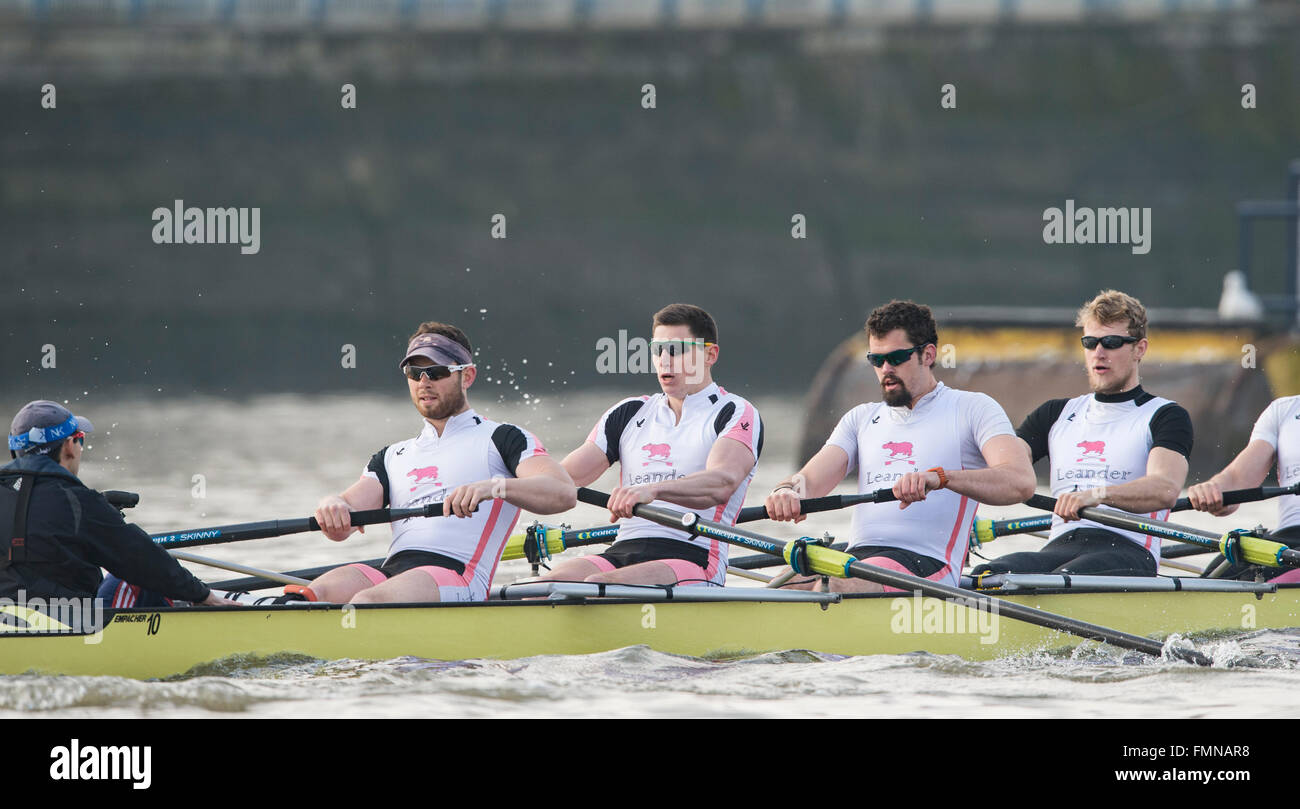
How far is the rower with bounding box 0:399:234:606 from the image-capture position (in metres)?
7.20

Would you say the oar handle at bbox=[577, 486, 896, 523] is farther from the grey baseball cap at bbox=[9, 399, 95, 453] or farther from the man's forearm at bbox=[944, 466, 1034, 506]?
the grey baseball cap at bbox=[9, 399, 95, 453]

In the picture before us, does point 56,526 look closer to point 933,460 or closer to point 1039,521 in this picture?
point 933,460

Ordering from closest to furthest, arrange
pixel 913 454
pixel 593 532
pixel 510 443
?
pixel 510 443
pixel 913 454
pixel 593 532

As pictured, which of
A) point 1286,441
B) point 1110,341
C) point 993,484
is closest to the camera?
point 993,484

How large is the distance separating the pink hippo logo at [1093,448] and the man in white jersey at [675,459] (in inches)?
66.7

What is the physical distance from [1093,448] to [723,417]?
76.1 inches

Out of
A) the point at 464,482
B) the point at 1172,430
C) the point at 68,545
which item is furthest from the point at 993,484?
the point at 68,545

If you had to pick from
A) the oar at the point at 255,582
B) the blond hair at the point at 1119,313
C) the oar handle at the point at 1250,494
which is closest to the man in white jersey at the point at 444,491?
the oar at the point at 255,582

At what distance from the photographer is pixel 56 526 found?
720cm

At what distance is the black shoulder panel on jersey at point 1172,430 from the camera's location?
338 inches

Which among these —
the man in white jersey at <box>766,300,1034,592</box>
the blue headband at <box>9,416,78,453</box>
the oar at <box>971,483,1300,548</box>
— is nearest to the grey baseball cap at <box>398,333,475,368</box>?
the blue headband at <box>9,416,78,453</box>

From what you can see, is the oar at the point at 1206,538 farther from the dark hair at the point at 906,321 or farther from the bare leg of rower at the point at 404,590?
the bare leg of rower at the point at 404,590
